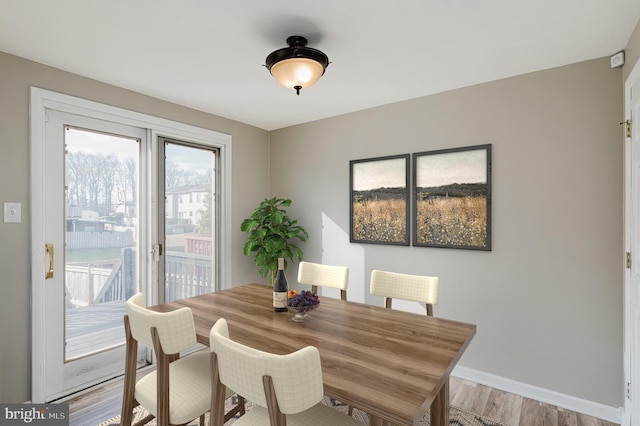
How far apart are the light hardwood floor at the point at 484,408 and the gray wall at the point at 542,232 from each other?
0.16m

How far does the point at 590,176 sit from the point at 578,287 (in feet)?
2.60

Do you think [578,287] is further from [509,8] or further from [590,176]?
[509,8]

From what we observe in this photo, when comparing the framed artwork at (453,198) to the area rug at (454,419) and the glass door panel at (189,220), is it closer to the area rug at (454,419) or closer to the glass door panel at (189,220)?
the area rug at (454,419)

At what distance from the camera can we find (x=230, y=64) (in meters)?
2.38

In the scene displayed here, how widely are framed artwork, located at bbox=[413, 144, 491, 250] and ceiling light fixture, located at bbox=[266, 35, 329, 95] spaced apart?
1440 millimetres

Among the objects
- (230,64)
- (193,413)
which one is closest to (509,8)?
(230,64)

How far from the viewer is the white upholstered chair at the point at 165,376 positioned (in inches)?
57.0

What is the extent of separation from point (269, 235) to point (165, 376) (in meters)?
2.18

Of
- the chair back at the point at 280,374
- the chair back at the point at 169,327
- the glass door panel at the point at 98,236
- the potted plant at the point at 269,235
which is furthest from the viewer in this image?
the potted plant at the point at 269,235

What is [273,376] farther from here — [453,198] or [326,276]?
[453,198]

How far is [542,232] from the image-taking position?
2461 mm

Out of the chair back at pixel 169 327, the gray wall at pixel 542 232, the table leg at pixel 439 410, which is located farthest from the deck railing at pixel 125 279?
the table leg at pixel 439 410

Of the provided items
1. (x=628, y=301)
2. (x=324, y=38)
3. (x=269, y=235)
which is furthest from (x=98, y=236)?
(x=628, y=301)

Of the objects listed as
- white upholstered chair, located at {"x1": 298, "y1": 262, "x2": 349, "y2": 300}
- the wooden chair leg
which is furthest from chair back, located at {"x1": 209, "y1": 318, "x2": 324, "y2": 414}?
white upholstered chair, located at {"x1": 298, "y1": 262, "x2": 349, "y2": 300}
